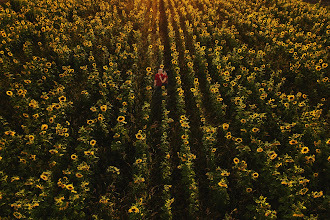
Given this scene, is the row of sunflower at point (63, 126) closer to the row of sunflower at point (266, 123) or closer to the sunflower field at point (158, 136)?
the sunflower field at point (158, 136)

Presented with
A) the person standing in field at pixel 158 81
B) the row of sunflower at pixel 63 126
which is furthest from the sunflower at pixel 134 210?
the person standing in field at pixel 158 81

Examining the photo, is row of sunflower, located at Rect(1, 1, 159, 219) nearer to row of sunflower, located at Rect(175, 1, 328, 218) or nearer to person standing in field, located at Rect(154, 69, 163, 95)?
person standing in field, located at Rect(154, 69, 163, 95)

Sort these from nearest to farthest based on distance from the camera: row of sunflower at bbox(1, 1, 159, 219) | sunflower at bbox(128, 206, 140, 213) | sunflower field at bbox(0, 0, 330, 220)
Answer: sunflower at bbox(128, 206, 140, 213)
row of sunflower at bbox(1, 1, 159, 219)
sunflower field at bbox(0, 0, 330, 220)

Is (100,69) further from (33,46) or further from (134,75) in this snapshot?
(33,46)

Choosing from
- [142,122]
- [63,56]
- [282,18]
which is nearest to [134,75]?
[142,122]

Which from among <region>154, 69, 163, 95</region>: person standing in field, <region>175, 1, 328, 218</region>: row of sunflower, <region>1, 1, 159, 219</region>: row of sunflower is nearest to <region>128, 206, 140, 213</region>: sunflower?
<region>1, 1, 159, 219</region>: row of sunflower

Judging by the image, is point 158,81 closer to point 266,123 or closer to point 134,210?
point 266,123

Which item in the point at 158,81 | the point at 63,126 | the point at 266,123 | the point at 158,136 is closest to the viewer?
the point at 63,126

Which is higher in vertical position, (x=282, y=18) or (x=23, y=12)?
(x=282, y=18)

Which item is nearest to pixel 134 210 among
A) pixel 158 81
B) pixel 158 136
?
pixel 158 136
